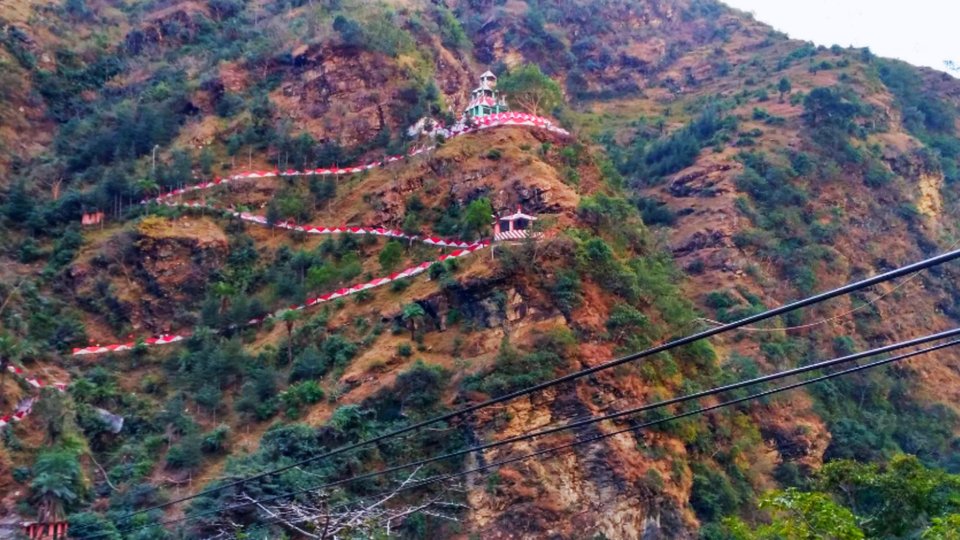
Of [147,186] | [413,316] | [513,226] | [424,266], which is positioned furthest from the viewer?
[147,186]

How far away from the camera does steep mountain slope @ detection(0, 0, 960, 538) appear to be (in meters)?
23.9

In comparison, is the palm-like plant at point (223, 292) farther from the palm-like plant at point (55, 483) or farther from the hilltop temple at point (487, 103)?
the hilltop temple at point (487, 103)

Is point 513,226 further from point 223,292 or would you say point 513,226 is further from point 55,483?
point 55,483

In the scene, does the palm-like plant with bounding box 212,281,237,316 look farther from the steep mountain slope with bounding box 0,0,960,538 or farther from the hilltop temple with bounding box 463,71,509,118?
the hilltop temple with bounding box 463,71,509,118

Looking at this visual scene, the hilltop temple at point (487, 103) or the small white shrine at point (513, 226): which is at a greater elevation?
the hilltop temple at point (487, 103)

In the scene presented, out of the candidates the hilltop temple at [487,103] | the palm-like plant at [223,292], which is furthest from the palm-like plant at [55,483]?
the hilltop temple at [487,103]

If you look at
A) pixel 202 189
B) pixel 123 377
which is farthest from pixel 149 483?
pixel 202 189

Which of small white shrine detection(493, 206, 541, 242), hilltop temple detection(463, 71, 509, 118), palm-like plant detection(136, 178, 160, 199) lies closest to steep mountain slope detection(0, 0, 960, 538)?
palm-like plant detection(136, 178, 160, 199)

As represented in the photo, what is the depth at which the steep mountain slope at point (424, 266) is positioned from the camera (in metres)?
23.9

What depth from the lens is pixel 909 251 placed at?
42.2 meters

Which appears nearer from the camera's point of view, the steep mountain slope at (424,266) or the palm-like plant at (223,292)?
the steep mountain slope at (424,266)

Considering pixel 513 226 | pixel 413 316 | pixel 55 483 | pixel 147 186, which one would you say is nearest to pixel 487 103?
pixel 513 226

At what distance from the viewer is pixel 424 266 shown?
29078mm

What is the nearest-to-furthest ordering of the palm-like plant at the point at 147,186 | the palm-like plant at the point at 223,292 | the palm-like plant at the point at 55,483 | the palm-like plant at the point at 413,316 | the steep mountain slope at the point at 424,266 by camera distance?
the palm-like plant at the point at 55,483, the steep mountain slope at the point at 424,266, the palm-like plant at the point at 413,316, the palm-like plant at the point at 223,292, the palm-like plant at the point at 147,186
